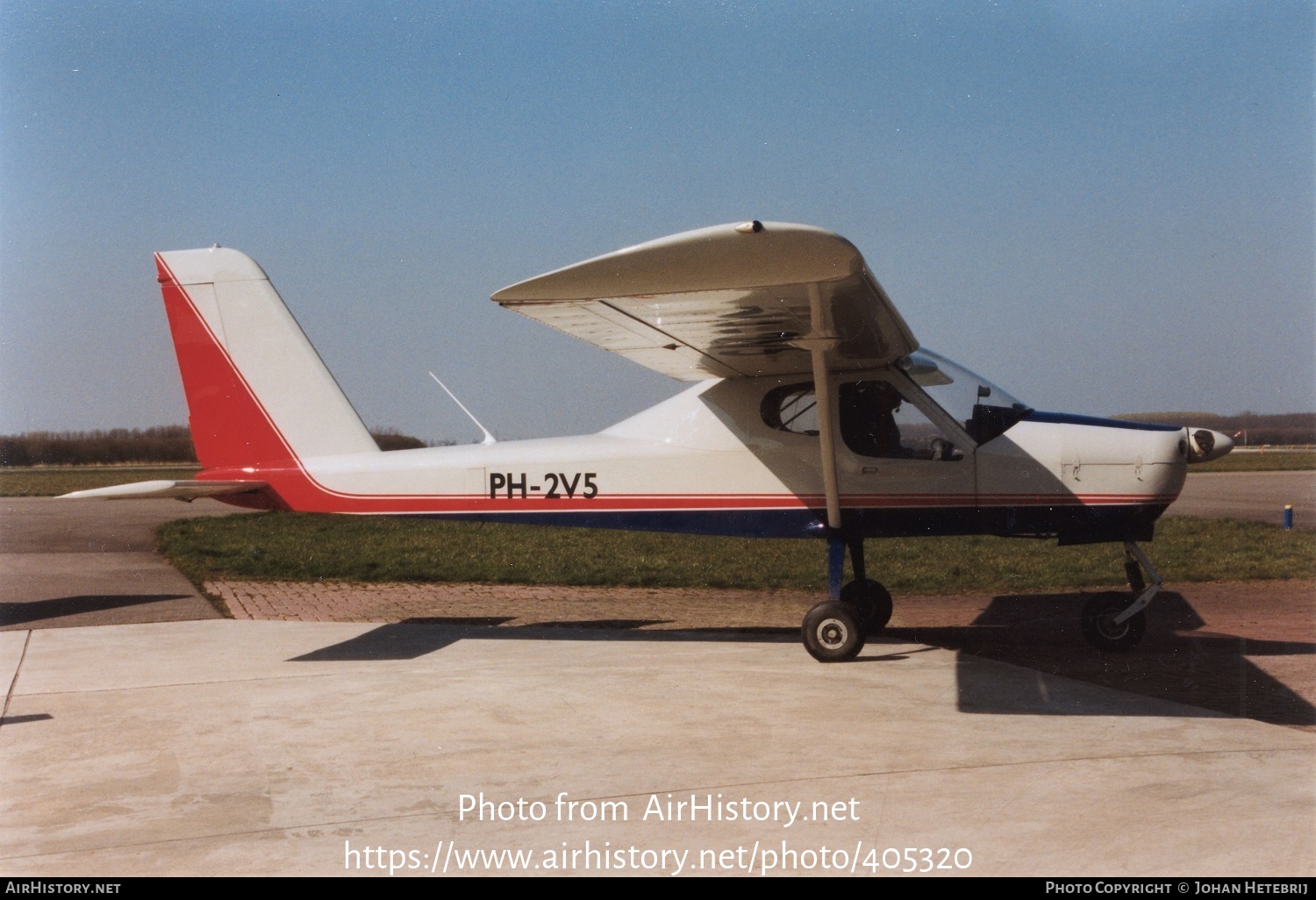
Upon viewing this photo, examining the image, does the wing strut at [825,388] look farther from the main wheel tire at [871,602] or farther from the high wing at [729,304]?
the main wheel tire at [871,602]

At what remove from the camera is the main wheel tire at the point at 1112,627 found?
8.23 metres

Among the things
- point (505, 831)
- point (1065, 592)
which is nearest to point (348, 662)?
point (505, 831)

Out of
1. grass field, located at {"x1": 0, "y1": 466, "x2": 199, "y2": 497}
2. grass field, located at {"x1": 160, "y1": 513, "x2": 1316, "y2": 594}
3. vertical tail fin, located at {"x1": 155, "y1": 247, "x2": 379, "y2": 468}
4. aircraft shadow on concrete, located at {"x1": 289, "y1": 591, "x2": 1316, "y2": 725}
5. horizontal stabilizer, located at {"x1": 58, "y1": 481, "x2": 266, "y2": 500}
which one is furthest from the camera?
grass field, located at {"x1": 0, "y1": 466, "x2": 199, "y2": 497}

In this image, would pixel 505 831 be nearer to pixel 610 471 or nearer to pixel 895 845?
pixel 895 845

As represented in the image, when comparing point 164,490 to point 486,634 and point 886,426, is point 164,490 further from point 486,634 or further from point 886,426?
point 886,426

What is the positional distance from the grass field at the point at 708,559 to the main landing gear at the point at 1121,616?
3855 mm

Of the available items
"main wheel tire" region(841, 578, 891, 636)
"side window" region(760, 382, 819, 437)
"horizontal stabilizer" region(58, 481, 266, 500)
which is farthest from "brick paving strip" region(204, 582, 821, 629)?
"side window" region(760, 382, 819, 437)

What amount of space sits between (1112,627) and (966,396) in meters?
2.04

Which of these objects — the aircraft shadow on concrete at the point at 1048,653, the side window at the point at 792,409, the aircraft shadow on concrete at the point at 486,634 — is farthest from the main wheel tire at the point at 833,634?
the side window at the point at 792,409

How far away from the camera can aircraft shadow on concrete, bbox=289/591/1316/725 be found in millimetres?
6379

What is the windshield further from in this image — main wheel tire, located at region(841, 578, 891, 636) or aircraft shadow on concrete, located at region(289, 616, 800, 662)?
aircraft shadow on concrete, located at region(289, 616, 800, 662)

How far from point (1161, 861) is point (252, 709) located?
4831 millimetres

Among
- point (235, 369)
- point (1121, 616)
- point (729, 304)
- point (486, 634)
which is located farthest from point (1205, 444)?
Result: point (235, 369)

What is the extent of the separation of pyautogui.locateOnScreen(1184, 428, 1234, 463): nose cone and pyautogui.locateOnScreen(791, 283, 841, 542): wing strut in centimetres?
257
